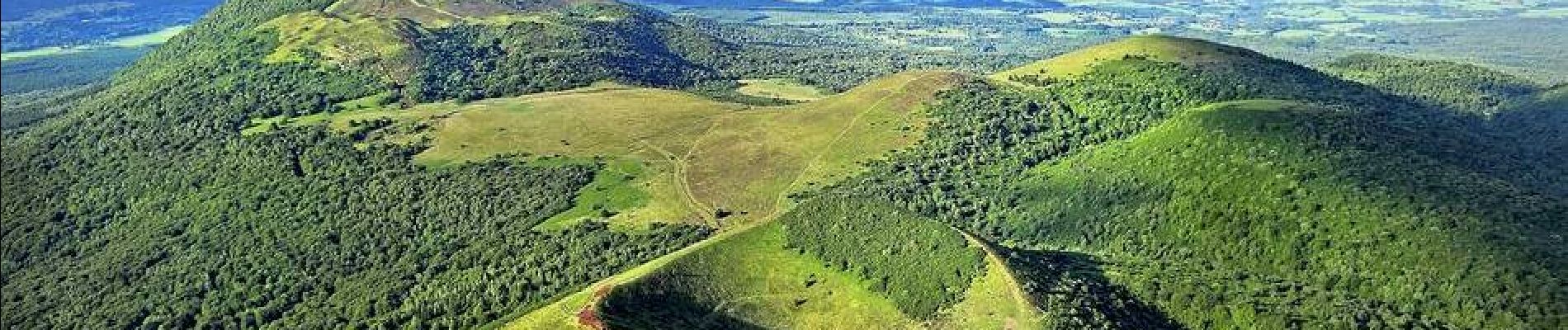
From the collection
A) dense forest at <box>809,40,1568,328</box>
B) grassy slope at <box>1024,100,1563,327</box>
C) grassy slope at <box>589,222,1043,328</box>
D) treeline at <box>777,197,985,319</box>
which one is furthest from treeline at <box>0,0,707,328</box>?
grassy slope at <box>1024,100,1563,327</box>

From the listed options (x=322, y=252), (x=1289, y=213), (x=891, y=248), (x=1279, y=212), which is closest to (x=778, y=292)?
(x=891, y=248)

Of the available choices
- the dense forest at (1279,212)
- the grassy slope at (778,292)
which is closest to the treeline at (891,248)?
the grassy slope at (778,292)

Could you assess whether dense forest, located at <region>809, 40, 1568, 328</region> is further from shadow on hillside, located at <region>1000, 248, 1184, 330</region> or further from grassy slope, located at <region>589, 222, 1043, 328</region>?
grassy slope, located at <region>589, 222, 1043, 328</region>

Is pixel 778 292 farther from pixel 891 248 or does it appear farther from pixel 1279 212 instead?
pixel 1279 212

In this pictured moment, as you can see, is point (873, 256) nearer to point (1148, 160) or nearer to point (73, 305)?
point (1148, 160)

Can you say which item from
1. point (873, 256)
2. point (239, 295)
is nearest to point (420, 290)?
point (239, 295)
